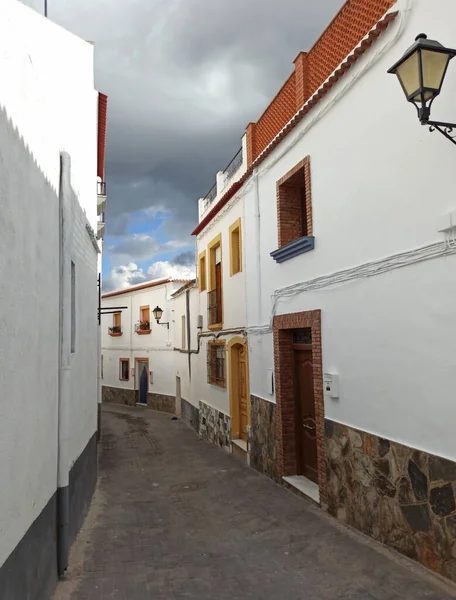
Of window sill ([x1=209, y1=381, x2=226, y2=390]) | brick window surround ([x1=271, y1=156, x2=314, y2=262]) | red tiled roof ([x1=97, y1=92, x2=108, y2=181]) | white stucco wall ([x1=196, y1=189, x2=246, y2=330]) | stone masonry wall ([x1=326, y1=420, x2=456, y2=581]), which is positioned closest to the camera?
stone masonry wall ([x1=326, y1=420, x2=456, y2=581])

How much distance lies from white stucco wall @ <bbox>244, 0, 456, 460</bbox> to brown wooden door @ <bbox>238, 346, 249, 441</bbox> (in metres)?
3.78

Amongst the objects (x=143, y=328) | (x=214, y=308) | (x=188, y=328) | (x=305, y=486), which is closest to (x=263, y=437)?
(x=305, y=486)

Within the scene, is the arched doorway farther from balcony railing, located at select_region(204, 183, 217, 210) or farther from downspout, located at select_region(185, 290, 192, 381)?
downspout, located at select_region(185, 290, 192, 381)

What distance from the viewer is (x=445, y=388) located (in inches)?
173

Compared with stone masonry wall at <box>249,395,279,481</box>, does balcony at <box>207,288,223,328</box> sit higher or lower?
higher

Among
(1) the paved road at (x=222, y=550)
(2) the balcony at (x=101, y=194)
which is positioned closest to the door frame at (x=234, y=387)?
(1) the paved road at (x=222, y=550)

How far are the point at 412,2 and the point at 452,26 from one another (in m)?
0.75

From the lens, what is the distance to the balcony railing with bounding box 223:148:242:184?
11121 millimetres

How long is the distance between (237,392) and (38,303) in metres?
8.07

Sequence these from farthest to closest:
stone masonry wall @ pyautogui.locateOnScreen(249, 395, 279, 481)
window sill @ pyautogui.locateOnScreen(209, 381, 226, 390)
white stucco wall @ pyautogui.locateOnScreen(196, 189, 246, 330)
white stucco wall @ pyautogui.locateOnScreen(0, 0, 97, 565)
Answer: window sill @ pyautogui.locateOnScreen(209, 381, 226, 390) → white stucco wall @ pyautogui.locateOnScreen(196, 189, 246, 330) → stone masonry wall @ pyautogui.locateOnScreen(249, 395, 279, 481) → white stucco wall @ pyautogui.locateOnScreen(0, 0, 97, 565)

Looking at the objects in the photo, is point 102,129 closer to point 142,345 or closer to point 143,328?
point 143,328

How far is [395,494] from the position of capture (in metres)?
5.06

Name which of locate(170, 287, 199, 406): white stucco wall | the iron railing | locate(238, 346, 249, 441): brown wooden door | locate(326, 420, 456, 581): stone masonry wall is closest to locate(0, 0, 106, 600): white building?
locate(326, 420, 456, 581): stone masonry wall

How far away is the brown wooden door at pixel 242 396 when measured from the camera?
10.9m
